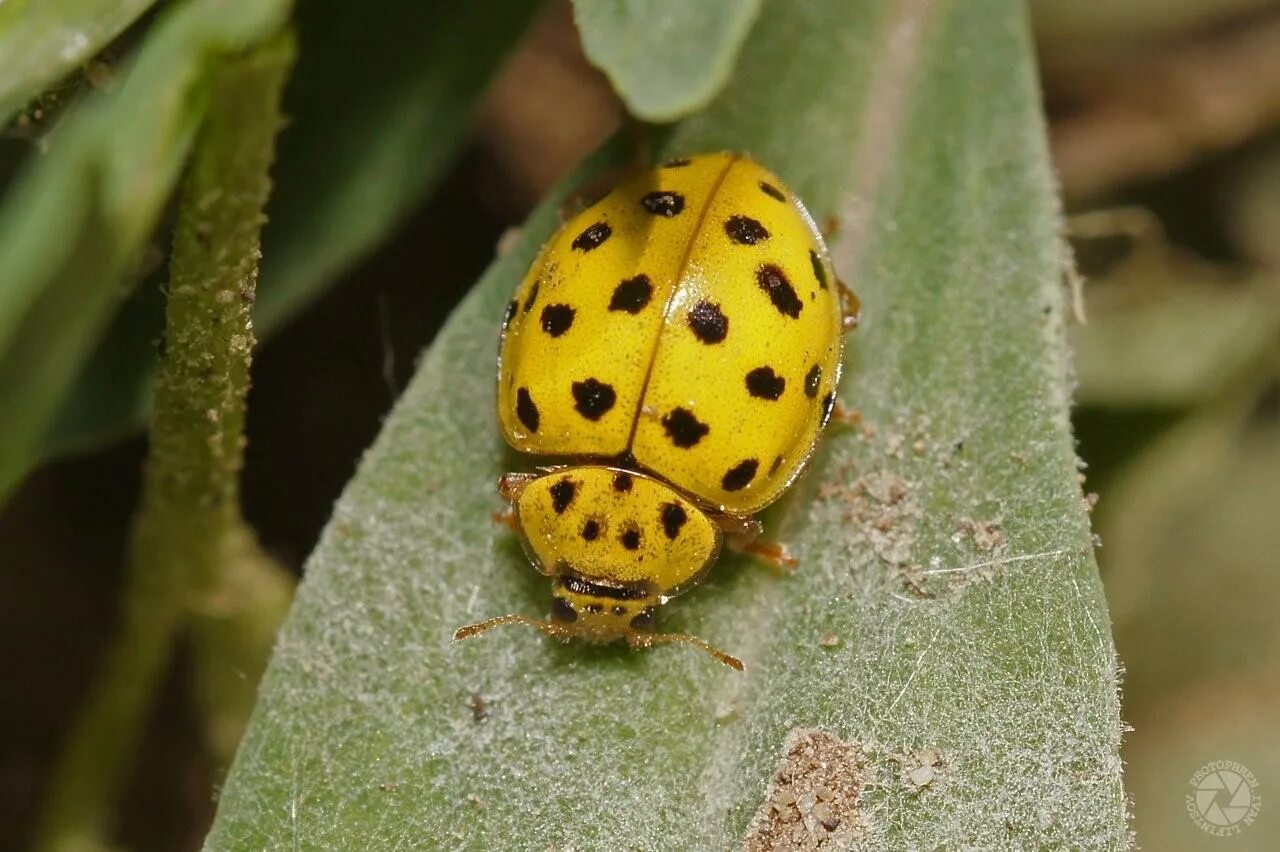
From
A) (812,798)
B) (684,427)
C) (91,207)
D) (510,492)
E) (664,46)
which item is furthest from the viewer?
(510,492)

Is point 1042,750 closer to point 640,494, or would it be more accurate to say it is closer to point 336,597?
point 640,494

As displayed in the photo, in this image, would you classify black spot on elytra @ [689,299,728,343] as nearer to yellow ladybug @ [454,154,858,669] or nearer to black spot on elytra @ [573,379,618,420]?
yellow ladybug @ [454,154,858,669]

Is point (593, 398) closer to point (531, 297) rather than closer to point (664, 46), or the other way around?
point (531, 297)

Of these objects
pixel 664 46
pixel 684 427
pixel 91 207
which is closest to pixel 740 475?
pixel 684 427

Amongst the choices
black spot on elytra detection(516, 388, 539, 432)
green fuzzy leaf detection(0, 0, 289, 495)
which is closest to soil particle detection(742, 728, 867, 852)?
black spot on elytra detection(516, 388, 539, 432)

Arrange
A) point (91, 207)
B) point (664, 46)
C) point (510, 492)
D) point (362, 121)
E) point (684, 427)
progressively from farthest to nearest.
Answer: point (362, 121) → point (510, 492) → point (684, 427) → point (664, 46) → point (91, 207)
